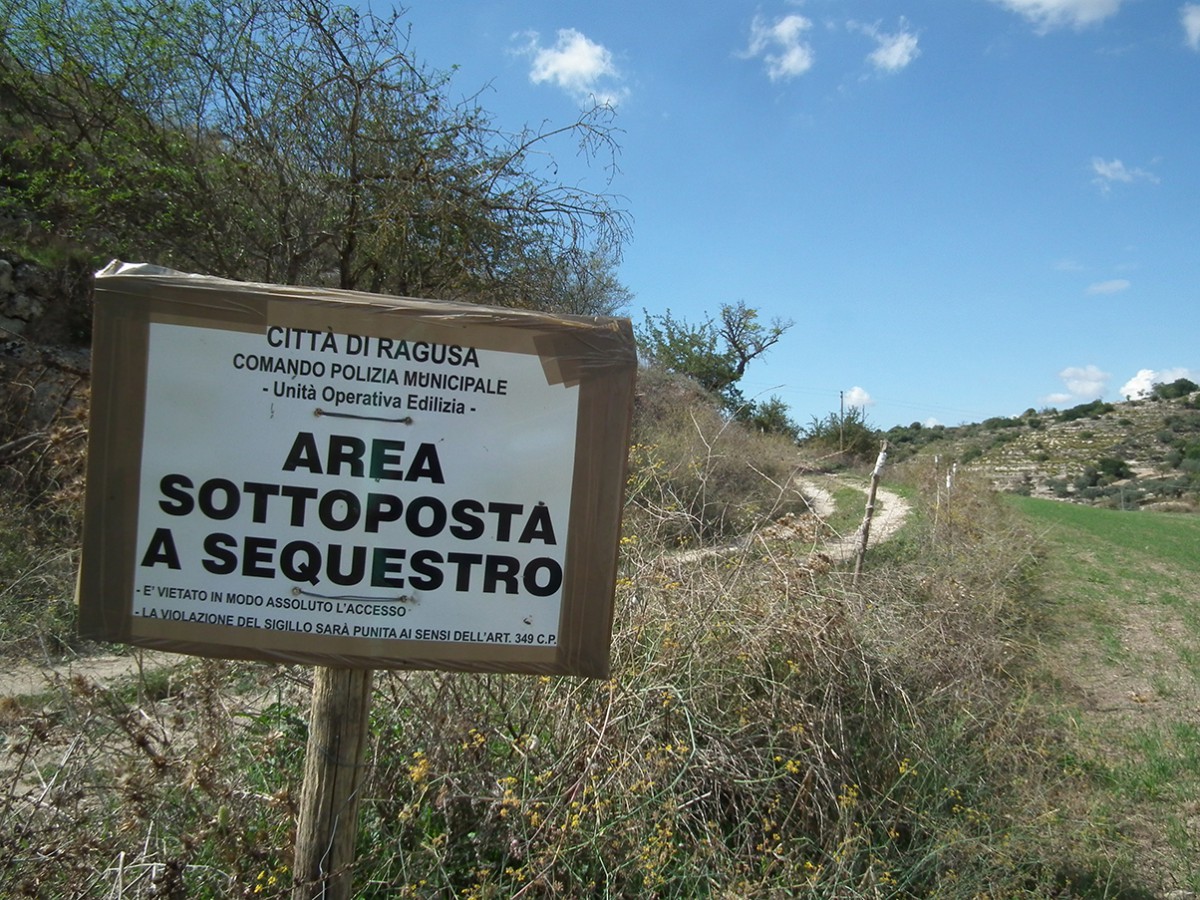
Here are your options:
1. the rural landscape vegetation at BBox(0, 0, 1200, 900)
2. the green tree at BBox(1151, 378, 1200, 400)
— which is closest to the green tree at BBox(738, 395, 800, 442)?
the rural landscape vegetation at BBox(0, 0, 1200, 900)

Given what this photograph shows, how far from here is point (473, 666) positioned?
2127 mm

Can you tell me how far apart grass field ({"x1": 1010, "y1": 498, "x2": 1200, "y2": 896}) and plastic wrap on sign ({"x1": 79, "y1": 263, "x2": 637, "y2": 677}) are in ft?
12.1

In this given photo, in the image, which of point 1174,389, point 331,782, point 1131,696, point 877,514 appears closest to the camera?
point 331,782

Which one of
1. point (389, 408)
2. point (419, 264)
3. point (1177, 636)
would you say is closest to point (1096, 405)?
point (1177, 636)

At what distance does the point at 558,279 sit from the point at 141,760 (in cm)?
643

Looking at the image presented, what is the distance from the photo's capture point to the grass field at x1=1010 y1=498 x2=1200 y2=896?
4.46m

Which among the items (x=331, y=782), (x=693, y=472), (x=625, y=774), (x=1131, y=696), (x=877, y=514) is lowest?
(x=1131, y=696)

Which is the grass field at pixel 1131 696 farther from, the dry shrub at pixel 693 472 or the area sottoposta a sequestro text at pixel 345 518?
the area sottoposta a sequestro text at pixel 345 518

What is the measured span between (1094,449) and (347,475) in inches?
2684

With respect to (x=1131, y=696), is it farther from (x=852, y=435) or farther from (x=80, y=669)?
(x=852, y=435)

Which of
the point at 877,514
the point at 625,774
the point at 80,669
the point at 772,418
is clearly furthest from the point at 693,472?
the point at 772,418

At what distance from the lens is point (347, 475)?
206 centimetres

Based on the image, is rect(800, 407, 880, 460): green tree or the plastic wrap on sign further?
rect(800, 407, 880, 460): green tree

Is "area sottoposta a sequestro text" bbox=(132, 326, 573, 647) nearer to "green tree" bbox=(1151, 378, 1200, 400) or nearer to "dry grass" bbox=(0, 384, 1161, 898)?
"dry grass" bbox=(0, 384, 1161, 898)
